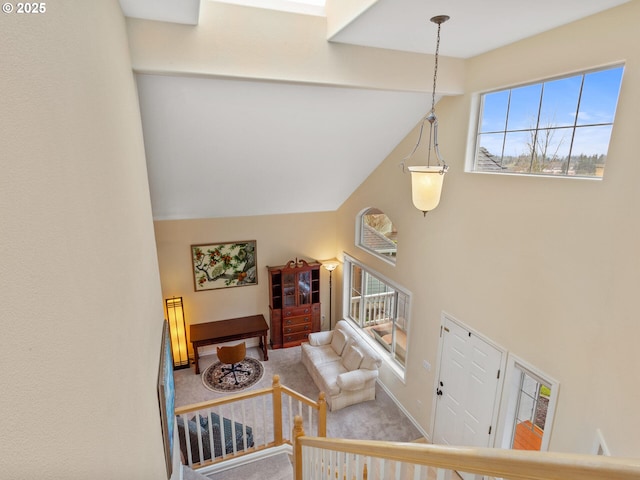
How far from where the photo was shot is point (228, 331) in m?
6.95

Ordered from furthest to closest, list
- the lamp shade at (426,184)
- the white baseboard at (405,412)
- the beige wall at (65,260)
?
the white baseboard at (405,412) < the lamp shade at (426,184) < the beige wall at (65,260)

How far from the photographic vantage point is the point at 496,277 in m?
3.71

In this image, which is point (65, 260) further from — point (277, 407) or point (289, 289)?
point (289, 289)

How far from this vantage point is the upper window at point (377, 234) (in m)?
5.88

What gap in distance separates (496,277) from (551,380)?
1.06 metres

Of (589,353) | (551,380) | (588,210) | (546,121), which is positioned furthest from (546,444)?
(546,121)

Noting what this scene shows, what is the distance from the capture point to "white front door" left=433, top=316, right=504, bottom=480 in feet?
12.8

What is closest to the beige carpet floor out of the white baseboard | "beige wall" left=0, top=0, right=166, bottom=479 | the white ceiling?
the white baseboard

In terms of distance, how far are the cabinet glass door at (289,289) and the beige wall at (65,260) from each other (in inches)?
214

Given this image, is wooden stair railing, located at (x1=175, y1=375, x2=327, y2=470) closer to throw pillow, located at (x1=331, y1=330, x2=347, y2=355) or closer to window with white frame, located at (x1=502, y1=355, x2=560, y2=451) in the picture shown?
window with white frame, located at (x1=502, y1=355, x2=560, y2=451)

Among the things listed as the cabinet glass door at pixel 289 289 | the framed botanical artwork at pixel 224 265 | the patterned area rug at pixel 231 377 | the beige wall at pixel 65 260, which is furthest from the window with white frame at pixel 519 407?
the framed botanical artwork at pixel 224 265

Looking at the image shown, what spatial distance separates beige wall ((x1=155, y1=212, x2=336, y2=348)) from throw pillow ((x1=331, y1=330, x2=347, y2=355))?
49.2 inches

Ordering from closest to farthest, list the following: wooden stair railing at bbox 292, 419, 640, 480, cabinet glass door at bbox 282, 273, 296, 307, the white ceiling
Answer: wooden stair railing at bbox 292, 419, 640, 480 → the white ceiling → cabinet glass door at bbox 282, 273, 296, 307

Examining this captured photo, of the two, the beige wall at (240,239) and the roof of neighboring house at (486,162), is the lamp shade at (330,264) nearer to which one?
the beige wall at (240,239)
